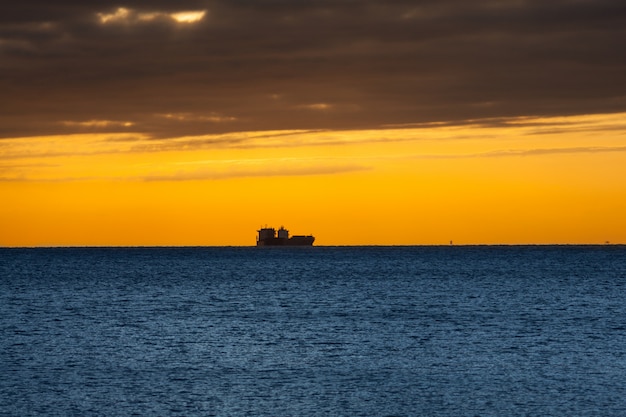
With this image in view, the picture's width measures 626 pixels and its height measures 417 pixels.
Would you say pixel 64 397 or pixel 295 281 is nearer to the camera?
Result: pixel 64 397

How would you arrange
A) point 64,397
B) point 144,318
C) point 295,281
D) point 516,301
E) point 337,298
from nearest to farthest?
1. point 64,397
2. point 144,318
3. point 516,301
4. point 337,298
5. point 295,281

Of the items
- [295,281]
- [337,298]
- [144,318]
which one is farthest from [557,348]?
[295,281]

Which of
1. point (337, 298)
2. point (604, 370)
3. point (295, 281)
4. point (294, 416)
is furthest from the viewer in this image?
point (295, 281)

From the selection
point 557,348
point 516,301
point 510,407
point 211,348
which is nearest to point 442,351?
point 557,348

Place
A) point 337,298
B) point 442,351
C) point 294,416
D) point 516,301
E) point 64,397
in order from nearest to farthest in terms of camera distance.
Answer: point 294,416 → point 64,397 → point 442,351 → point 516,301 → point 337,298

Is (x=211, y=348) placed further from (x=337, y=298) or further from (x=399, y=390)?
(x=337, y=298)

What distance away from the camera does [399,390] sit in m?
56.2

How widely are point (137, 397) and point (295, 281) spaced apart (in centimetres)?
12908

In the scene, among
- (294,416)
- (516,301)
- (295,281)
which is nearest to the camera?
(294,416)

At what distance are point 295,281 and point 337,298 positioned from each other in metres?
50.8

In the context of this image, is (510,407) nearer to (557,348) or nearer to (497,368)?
(497,368)

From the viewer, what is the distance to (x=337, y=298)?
13250cm

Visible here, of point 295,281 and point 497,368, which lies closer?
point 497,368

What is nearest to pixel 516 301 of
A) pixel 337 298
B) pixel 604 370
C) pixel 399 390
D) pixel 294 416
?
pixel 337 298
